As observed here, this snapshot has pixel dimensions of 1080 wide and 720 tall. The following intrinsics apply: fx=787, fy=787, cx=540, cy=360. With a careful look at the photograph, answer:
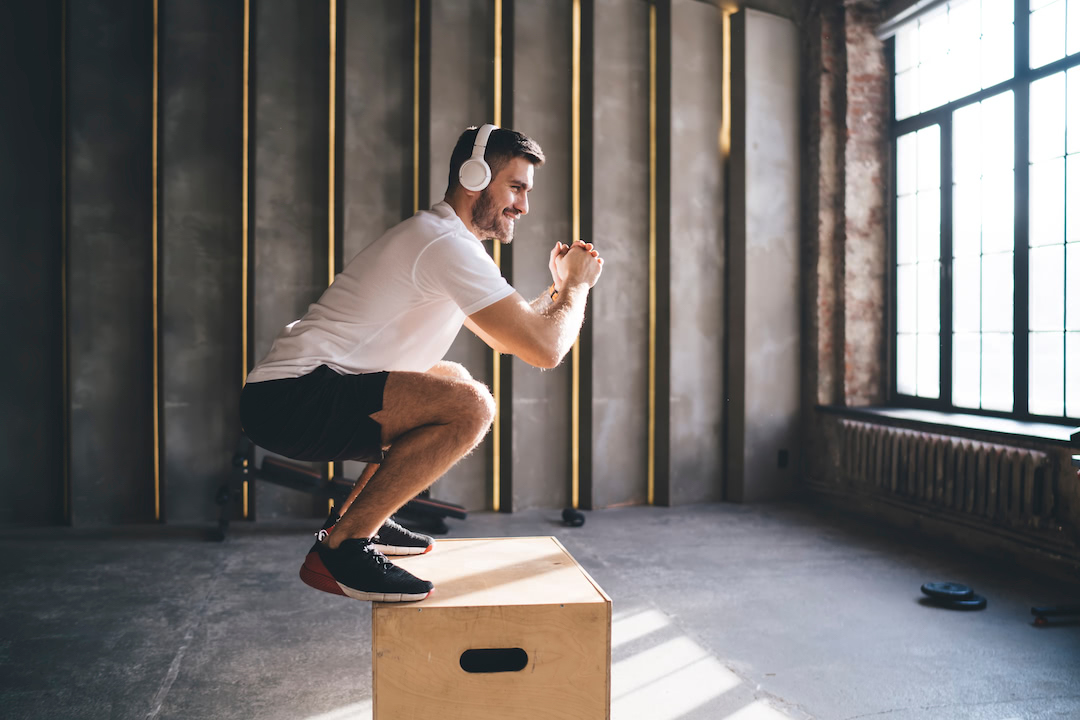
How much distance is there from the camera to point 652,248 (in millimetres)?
6047

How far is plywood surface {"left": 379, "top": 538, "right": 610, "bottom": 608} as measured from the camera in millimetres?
1795

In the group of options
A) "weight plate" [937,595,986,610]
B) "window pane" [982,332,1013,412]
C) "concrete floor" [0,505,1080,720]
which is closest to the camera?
"concrete floor" [0,505,1080,720]

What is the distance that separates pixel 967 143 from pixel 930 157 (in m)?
0.36

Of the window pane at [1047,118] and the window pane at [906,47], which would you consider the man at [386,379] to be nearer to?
the window pane at [1047,118]

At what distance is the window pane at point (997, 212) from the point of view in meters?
4.89

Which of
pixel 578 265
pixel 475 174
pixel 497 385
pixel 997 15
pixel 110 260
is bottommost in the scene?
pixel 497 385

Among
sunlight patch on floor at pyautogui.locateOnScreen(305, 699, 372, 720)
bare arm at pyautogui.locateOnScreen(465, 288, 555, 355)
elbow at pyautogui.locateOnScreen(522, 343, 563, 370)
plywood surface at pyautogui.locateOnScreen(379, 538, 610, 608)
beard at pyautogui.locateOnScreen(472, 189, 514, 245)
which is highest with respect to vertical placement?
beard at pyautogui.locateOnScreen(472, 189, 514, 245)

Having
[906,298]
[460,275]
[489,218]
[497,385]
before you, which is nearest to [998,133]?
[906,298]

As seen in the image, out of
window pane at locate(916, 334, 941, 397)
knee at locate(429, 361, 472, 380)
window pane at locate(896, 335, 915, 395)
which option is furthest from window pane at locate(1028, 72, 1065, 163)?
knee at locate(429, 361, 472, 380)

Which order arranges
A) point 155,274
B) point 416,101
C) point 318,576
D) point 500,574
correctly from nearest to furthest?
point 318,576 < point 500,574 < point 155,274 < point 416,101

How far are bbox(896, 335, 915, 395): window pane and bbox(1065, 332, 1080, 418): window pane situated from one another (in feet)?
4.30

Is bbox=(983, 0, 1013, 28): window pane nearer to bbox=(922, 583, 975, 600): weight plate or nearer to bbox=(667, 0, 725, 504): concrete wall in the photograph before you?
bbox=(667, 0, 725, 504): concrete wall

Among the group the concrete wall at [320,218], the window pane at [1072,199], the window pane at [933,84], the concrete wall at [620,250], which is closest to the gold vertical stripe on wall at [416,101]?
the concrete wall at [320,218]

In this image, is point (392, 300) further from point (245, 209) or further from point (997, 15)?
point (997, 15)
